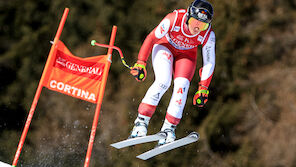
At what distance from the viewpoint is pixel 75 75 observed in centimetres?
550

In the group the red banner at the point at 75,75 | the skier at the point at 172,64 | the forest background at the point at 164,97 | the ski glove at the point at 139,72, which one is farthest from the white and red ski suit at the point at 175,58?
the forest background at the point at 164,97

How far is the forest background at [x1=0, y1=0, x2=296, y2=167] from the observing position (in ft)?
38.9

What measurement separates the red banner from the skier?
2.93 ft

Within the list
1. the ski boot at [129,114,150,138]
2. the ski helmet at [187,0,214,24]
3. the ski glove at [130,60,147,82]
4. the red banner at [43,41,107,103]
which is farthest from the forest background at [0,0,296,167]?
the ski helmet at [187,0,214,24]

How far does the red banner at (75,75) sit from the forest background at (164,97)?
610 cm

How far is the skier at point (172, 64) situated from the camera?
4.77 metres

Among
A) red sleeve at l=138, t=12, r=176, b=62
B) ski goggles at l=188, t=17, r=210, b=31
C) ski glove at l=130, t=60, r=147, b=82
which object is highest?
ski goggles at l=188, t=17, r=210, b=31

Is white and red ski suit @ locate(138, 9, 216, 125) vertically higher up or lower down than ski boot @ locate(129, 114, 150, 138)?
higher up

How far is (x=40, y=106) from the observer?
12727 millimetres

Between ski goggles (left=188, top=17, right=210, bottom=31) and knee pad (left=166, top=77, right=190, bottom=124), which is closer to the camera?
ski goggles (left=188, top=17, right=210, bottom=31)

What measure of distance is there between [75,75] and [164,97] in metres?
6.31

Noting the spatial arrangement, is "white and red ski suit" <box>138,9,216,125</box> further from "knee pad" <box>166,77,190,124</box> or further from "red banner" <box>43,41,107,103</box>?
"red banner" <box>43,41,107,103</box>

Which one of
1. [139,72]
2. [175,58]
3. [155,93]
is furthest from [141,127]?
[175,58]

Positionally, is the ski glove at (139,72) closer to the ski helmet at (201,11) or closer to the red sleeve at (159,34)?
the red sleeve at (159,34)
